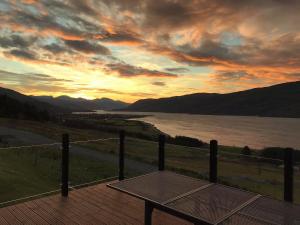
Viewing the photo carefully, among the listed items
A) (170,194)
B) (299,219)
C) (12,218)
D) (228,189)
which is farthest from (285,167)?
(12,218)

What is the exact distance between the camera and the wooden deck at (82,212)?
15.4 feet

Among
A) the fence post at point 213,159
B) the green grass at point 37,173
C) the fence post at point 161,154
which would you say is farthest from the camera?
the green grass at point 37,173

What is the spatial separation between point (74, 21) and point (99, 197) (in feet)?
39.9

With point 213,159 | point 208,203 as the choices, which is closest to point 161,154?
point 213,159

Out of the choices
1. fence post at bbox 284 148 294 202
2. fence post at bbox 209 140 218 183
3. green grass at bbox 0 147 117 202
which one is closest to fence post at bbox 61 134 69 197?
green grass at bbox 0 147 117 202

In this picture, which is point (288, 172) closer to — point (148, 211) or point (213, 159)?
point (213, 159)

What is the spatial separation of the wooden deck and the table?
3.02 feet

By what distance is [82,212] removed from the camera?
5070 millimetres

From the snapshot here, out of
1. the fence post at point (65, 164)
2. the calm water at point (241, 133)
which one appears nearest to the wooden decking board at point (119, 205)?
the fence post at point (65, 164)

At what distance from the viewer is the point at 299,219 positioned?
3.05m

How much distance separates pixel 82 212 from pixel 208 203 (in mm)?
2686

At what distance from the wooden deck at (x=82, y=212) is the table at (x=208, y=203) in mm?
922

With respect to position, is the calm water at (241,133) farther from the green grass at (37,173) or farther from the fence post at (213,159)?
the fence post at (213,159)

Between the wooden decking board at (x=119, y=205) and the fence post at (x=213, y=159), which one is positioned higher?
the fence post at (x=213, y=159)
